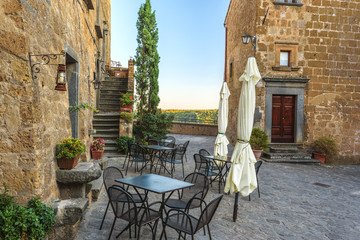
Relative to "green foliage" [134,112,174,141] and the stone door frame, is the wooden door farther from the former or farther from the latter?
"green foliage" [134,112,174,141]

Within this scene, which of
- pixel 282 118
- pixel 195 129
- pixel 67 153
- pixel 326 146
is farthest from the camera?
pixel 195 129

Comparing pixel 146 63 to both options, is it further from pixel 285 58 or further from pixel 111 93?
pixel 285 58

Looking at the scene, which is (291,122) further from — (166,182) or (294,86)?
(166,182)

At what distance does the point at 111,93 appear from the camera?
12.4 m

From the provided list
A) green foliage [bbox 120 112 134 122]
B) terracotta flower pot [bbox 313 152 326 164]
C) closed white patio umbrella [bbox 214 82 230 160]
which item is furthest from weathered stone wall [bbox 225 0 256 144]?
green foliage [bbox 120 112 134 122]

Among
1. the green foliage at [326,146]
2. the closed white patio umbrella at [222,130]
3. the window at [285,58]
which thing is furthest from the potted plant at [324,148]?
the closed white patio umbrella at [222,130]

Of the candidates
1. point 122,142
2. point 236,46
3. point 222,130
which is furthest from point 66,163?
point 236,46

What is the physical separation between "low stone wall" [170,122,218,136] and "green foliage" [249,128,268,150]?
29.1ft

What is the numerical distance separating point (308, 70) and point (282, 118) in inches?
88.7

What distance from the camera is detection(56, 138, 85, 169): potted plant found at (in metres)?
3.61

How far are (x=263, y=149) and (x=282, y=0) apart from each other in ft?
20.5

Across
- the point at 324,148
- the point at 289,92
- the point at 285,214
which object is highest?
the point at 289,92

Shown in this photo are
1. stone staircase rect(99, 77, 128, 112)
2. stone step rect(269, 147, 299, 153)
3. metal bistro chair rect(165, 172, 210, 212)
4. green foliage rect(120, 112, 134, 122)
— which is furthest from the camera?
stone staircase rect(99, 77, 128, 112)

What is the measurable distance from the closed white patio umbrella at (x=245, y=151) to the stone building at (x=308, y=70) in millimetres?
6096
